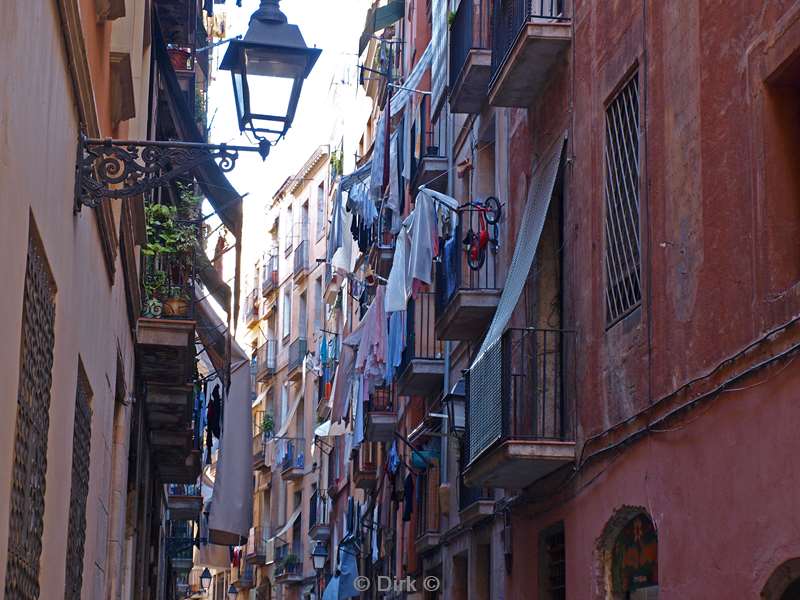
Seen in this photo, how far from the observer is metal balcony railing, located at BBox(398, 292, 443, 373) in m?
23.1

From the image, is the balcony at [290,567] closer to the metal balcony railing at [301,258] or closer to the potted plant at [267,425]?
the potted plant at [267,425]

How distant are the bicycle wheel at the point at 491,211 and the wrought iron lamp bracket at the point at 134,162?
9200 mm

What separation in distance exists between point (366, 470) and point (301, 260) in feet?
61.6

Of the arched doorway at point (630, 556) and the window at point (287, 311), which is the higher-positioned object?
the window at point (287, 311)

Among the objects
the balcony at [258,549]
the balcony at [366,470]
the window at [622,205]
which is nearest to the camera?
the window at [622,205]

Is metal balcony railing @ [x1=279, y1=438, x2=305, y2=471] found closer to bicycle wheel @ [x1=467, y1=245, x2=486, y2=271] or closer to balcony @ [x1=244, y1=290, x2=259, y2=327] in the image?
balcony @ [x1=244, y1=290, x2=259, y2=327]

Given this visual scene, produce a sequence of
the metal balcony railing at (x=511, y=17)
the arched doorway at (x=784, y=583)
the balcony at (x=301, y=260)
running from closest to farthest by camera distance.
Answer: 1. the arched doorway at (x=784, y=583)
2. the metal balcony railing at (x=511, y=17)
3. the balcony at (x=301, y=260)

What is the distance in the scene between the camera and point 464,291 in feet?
55.7

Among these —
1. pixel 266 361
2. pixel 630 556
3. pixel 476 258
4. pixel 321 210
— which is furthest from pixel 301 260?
pixel 630 556

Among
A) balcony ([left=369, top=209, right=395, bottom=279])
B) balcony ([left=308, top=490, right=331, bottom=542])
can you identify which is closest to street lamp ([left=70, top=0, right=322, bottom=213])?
balcony ([left=369, top=209, right=395, bottom=279])

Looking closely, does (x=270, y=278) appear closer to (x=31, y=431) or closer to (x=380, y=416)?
(x=380, y=416)

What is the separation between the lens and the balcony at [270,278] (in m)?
55.5

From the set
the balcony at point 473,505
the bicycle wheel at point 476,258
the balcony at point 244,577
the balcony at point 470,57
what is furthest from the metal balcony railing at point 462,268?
→ the balcony at point 244,577

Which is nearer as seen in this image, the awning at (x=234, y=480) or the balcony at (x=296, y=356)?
the awning at (x=234, y=480)
